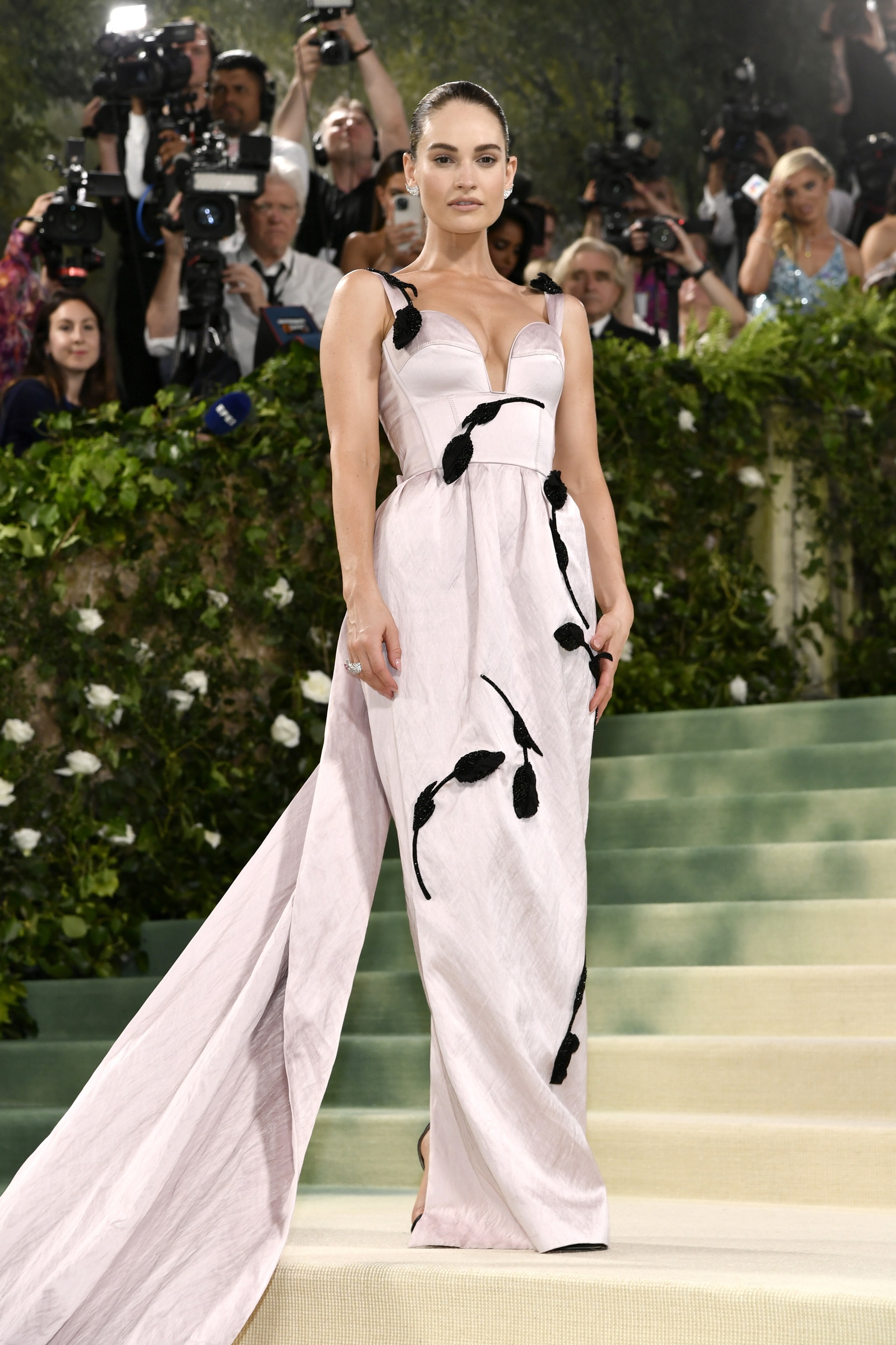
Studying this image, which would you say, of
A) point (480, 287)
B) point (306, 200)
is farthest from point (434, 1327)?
point (306, 200)

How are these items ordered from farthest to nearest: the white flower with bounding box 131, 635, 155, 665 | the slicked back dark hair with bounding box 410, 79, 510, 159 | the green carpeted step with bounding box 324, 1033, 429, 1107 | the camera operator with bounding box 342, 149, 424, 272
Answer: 1. the camera operator with bounding box 342, 149, 424, 272
2. the white flower with bounding box 131, 635, 155, 665
3. the green carpeted step with bounding box 324, 1033, 429, 1107
4. the slicked back dark hair with bounding box 410, 79, 510, 159

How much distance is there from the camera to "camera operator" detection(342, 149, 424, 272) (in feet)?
21.8

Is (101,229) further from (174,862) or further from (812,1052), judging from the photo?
(812,1052)

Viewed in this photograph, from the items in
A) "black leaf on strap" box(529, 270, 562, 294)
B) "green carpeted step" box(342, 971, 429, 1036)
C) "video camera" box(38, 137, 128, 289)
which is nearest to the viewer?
"black leaf on strap" box(529, 270, 562, 294)

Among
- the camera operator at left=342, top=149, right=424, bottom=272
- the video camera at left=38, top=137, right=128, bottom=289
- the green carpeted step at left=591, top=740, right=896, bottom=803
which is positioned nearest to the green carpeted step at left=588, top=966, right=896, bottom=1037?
the green carpeted step at left=591, top=740, right=896, bottom=803

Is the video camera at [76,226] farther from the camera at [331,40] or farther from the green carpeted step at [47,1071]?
the green carpeted step at [47,1071]

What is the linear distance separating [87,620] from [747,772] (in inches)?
70.8

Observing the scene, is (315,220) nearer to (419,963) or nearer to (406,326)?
(406,326)

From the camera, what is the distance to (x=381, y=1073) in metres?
3.19

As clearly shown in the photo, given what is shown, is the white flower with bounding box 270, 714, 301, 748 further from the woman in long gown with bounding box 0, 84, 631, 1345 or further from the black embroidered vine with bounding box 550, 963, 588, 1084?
the black embroidered vine with bounding box 550, 963, 588, 1084

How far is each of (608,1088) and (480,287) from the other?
1559 millimetres

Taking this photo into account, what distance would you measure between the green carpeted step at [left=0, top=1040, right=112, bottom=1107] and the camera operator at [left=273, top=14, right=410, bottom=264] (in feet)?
13.2

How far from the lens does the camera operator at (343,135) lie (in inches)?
264

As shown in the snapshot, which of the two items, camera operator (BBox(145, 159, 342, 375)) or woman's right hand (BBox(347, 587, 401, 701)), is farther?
camera operator (BBox(145, 159, 342, 375))
